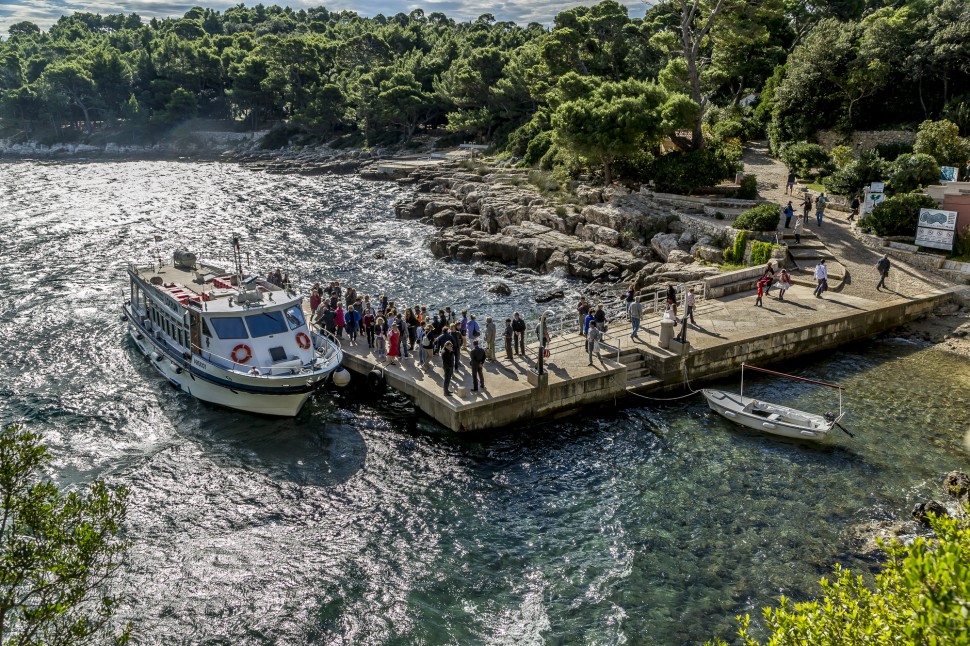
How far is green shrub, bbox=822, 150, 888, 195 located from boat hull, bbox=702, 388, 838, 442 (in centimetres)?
2324

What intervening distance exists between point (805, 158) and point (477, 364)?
34.0m

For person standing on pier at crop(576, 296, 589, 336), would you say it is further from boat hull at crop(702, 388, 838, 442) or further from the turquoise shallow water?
boat hull at crop(702, 388, 838, 442)

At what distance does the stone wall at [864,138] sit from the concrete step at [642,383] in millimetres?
34129

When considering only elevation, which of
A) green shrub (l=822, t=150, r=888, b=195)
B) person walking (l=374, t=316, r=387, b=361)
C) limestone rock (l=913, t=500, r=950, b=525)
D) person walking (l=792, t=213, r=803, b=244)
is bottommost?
limestone rock (l=913, t=500, r=950, b=525)

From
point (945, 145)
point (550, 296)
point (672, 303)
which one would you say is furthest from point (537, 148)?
point (672, 303)

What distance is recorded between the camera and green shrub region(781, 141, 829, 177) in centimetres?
4469

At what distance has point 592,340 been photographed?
23.1 metres

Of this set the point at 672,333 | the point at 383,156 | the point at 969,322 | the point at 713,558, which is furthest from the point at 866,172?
the point at 383,156

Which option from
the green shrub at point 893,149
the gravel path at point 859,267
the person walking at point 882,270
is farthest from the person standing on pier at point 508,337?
the green shrub at point 893,149

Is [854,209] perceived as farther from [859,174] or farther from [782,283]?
[782,283]

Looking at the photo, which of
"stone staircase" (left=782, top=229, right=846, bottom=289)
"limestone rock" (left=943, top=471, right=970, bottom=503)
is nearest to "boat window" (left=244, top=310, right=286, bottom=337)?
"limestone rock" (left=943, top=471, right=970, bottom=503)

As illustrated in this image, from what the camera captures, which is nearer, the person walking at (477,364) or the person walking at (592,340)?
the person walking at (477,364)

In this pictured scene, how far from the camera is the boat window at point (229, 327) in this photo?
74.3ft

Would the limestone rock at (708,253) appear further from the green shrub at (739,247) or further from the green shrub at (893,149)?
the green shrub at (893,149)
